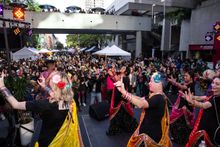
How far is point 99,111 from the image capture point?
7.64 metres

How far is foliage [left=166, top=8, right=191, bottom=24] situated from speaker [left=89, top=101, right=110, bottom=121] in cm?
1929

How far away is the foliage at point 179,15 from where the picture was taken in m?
23.9

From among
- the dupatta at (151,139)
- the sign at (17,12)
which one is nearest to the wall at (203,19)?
the sign at (17,12)

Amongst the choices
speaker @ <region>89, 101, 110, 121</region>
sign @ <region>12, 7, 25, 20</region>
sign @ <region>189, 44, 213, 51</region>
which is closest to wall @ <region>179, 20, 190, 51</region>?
sign @ <region>189, 44, 213, 51</region>

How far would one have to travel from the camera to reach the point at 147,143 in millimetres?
3170

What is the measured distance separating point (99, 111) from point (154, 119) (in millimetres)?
4567

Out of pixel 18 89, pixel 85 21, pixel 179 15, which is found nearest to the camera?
pixel 18 89

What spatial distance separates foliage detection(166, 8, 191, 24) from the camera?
Result: 23.9 meters

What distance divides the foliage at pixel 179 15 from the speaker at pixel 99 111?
19.3 meters

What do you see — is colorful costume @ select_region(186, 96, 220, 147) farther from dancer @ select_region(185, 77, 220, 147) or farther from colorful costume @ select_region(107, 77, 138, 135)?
colorful costume @ select_region(107, 77, 138, 135)

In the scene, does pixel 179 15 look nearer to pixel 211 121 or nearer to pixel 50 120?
pixel 211 121

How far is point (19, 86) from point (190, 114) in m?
4.35

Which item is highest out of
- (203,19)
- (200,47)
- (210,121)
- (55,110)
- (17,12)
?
(203,19)

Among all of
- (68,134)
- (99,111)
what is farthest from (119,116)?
(68,134)
